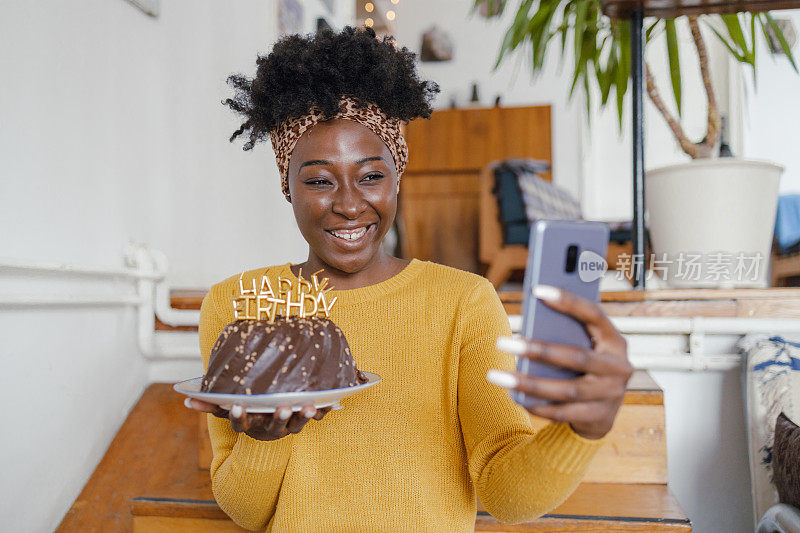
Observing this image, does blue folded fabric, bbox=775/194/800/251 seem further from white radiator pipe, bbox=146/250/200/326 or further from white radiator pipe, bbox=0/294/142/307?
white radiator pipe, bbox=0/294/142/307

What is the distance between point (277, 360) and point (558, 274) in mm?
380

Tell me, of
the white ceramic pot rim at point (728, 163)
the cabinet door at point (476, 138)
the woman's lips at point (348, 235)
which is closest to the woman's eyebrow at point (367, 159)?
the woman's lips at point (348, 235)

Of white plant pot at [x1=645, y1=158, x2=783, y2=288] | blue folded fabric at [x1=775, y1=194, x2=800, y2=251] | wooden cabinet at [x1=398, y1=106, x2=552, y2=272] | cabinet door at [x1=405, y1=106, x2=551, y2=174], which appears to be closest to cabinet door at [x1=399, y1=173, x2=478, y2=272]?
wooden cabinet at [x1=398, y1=106, x2=552, y2=272]

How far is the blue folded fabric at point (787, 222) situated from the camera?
3908 millimetres

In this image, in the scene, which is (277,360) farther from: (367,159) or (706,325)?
(706,325)

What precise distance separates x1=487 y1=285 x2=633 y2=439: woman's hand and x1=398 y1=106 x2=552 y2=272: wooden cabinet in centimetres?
425

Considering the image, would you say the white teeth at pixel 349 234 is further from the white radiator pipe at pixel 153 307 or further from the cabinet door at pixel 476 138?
the cabinet door at pixel 476 138

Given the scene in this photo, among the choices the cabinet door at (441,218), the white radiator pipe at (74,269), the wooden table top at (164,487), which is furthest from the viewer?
the cabinet door at (441,218)

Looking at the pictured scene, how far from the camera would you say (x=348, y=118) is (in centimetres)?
108

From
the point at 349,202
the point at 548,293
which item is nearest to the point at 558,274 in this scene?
the point at 548,293

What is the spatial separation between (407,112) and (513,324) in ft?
2.68

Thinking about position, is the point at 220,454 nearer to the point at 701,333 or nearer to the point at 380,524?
the point at 380,524

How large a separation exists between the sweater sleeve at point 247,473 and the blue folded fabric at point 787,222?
3.86 metres

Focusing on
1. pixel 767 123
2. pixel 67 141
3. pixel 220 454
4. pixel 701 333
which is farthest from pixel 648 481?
pixel 767 123
